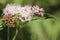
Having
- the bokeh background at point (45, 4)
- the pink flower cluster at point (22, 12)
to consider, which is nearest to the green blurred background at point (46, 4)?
the bokeh background at point (45, 4)

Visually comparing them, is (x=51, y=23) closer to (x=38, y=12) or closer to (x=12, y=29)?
(x=38, y=12)

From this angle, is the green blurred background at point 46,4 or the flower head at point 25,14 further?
the green blurred background at point 46,4

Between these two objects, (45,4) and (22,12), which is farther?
(45,4)

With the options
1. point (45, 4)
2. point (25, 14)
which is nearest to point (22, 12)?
point (25, 14)

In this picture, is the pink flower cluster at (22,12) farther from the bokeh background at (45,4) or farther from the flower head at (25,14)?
the bokeh background at (45,4)

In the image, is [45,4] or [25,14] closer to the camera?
[25,14]

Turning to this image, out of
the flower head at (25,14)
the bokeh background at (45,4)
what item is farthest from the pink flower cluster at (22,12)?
the bokeh background at (45,4)

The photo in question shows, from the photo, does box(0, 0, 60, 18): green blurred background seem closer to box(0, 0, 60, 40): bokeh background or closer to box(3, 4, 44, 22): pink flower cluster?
box(0, 0, 60, 40): bokeh background

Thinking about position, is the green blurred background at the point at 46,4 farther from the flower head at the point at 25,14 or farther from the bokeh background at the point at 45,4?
the flower head at the point at 25,14

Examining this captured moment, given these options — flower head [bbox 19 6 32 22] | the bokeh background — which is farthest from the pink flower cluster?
the bokeh background

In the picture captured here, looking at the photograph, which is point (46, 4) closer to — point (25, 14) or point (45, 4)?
point (45, 4)

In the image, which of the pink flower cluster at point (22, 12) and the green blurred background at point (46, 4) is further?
the green blurred background at point (46, 4)

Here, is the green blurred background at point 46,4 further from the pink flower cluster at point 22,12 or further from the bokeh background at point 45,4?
the pink flower cluster at point 22,12
